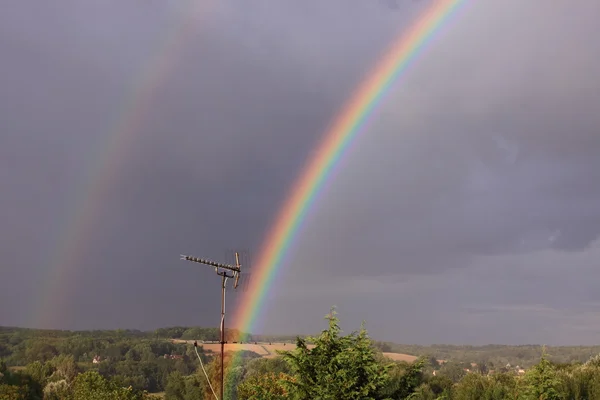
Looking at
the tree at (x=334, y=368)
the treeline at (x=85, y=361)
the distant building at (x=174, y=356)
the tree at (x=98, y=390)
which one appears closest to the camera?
the tree at (x=334, y=368)

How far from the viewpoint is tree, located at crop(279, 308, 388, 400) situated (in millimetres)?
14695

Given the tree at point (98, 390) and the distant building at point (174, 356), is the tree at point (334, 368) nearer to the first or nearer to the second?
the tree at point (98, 390)

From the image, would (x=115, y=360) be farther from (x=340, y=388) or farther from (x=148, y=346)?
(x=340, y=388)

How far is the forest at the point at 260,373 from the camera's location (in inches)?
595

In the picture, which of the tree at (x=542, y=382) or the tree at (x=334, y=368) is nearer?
the tree at (x=334, y=368)

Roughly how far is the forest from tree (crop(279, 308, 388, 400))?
27 mm

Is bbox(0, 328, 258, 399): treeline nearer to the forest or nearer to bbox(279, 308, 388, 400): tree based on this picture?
the forest

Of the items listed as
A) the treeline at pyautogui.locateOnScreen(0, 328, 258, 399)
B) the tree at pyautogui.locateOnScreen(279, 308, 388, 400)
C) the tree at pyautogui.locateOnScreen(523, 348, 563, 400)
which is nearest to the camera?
the tree at pyautogui.locateOnScreen(279, 308, 388, 400)

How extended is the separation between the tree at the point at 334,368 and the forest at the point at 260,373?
0.09 ft

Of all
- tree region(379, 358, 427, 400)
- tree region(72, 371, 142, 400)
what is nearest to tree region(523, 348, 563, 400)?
tree region(379, 358, 427, 400)

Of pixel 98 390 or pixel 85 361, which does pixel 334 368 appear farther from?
pixel 85 361

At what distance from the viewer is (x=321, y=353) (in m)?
15.2

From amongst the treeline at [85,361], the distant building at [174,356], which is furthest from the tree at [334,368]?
the distant building at [174,356]

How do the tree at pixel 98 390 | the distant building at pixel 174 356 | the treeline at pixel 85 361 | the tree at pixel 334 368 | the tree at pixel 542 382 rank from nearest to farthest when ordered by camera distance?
the tree at pixel 334 368 → the tree at pixel 542 382 → the tree at pixel 98 390 → the treeline at pixel 85 361 → the distant building at pixel 174 356
